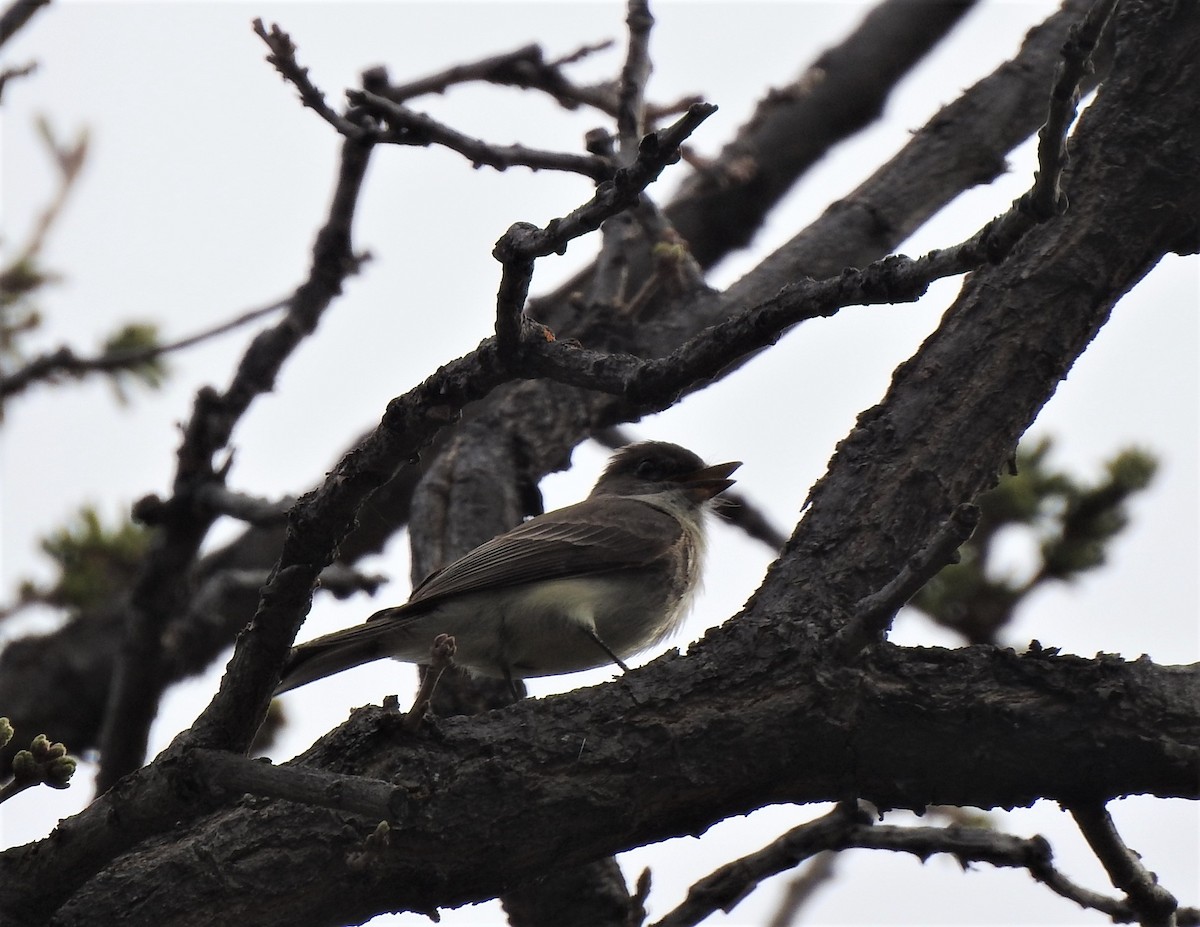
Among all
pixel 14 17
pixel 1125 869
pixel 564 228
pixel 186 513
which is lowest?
pixel 1125 869

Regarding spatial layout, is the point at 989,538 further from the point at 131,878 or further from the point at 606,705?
the point at 131,878

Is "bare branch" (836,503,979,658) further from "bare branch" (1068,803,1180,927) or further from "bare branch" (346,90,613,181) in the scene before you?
"bare branch" (346,90,613,181)

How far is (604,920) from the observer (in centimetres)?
524

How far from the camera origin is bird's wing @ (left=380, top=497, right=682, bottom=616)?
5.97 m

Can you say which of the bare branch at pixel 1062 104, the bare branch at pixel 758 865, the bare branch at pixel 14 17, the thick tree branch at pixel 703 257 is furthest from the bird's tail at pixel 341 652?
the bare branch at pixel 1062 104

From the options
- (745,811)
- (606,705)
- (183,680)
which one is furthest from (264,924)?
(183,680)

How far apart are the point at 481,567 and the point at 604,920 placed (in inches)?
59.7

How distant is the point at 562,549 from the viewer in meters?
6.46

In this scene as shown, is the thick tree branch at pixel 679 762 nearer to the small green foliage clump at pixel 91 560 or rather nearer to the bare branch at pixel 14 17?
the bare branch at pixel 14 17

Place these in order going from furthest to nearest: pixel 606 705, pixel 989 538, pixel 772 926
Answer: pixel 989 538
pixel 772 926
pixel 606 705

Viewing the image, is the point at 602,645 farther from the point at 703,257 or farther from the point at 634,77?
the point at 703,257

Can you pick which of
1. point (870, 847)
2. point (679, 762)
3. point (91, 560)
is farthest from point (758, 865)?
point (91, 560)

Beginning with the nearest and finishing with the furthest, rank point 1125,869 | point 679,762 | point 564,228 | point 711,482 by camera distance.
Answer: point 564,228 → point 679,762 → point 1125,869 → point 711,482

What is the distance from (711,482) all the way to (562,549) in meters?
1.59
